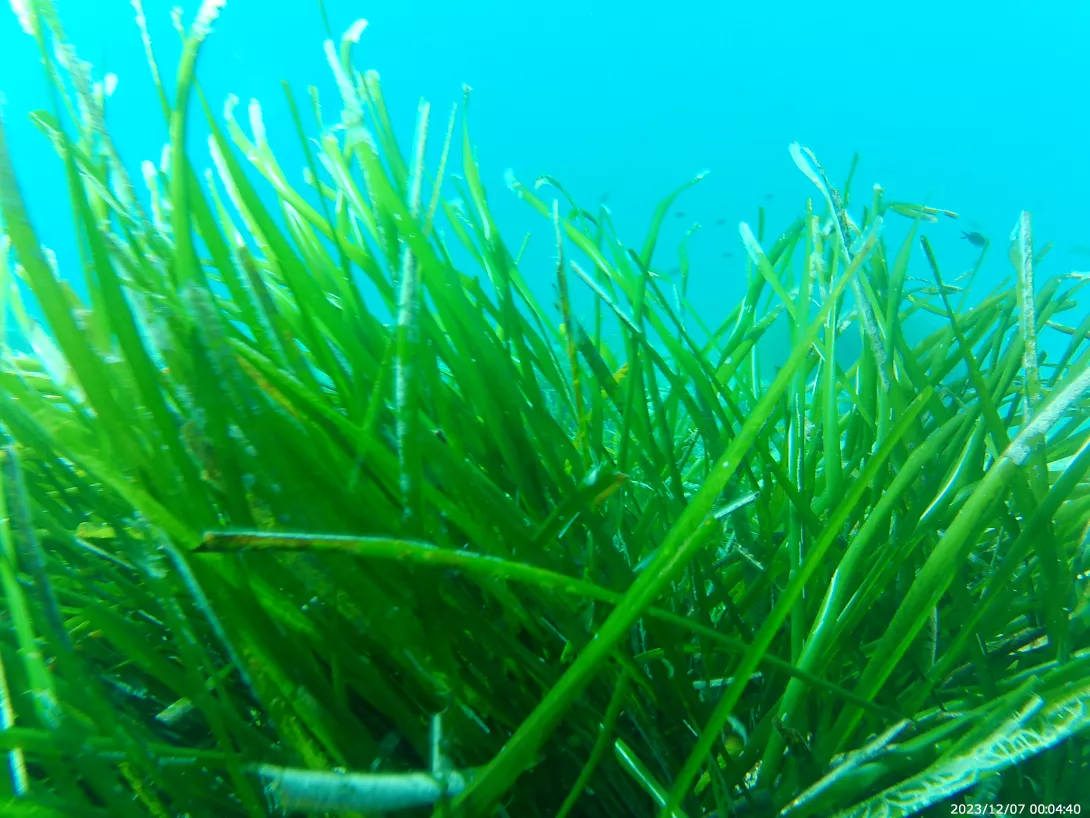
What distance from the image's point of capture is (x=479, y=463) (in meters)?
0.24

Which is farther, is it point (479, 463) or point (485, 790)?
point (479, 463)

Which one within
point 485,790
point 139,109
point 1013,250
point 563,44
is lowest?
point 485,790

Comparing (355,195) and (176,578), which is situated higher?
(355,195)

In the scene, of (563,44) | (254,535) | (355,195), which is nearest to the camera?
(254,535)

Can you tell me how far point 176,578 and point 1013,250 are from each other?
0.32m

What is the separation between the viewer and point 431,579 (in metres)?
0.16

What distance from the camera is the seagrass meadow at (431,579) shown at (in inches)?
5.6

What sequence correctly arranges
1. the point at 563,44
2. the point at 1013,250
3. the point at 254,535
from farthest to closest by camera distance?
the point at 563,44 < the point at 1013,250 < the point at 254,535

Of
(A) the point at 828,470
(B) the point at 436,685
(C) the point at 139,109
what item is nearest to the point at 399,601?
(B) the point at 436,685

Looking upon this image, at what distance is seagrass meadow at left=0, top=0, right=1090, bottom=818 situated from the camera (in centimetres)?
14

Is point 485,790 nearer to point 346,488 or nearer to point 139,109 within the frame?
point 346,488

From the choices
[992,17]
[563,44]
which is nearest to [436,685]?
[563,44]

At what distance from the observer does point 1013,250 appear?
0.23 meters

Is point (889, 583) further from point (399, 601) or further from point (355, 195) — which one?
point (355, 195)
